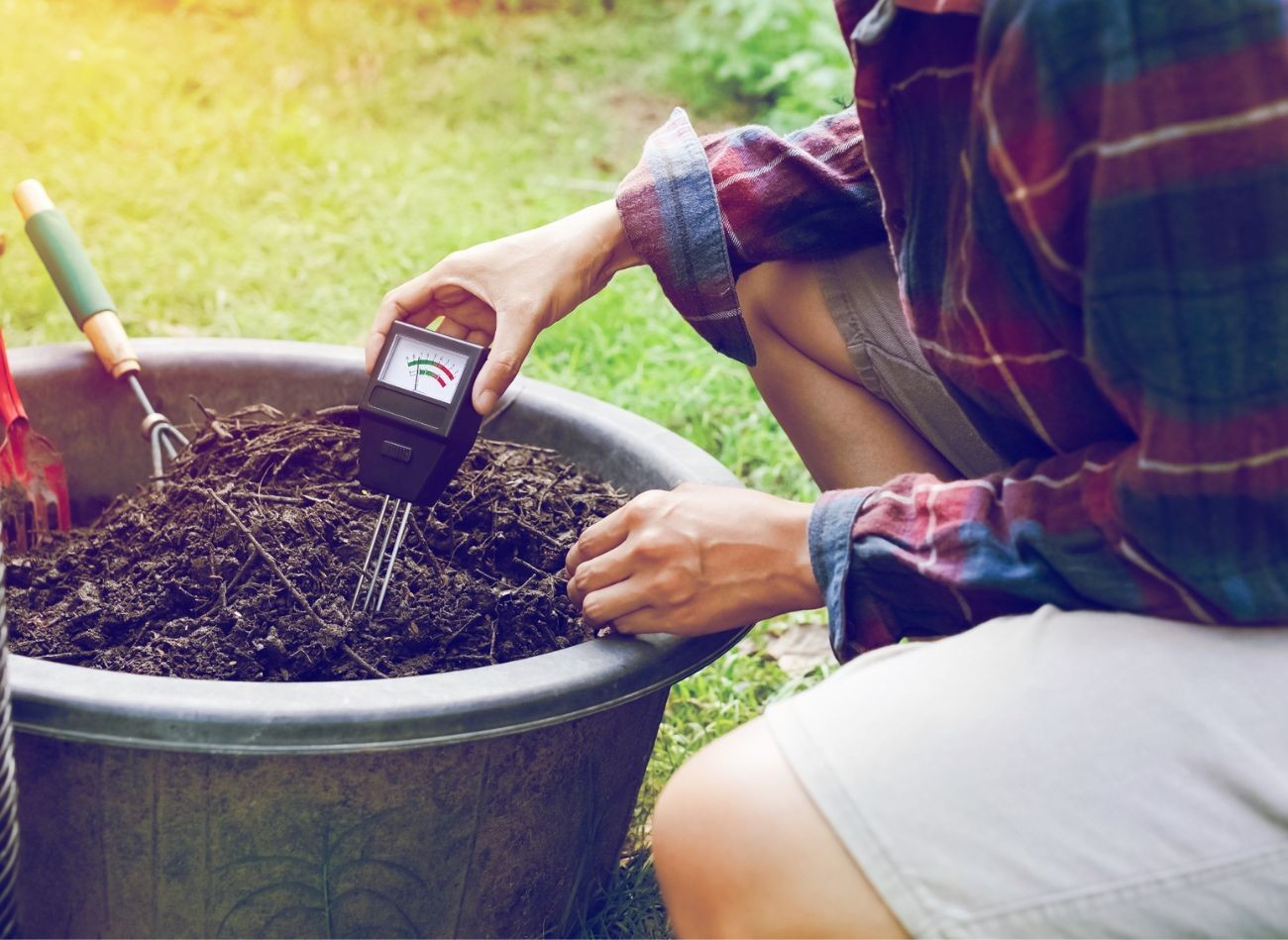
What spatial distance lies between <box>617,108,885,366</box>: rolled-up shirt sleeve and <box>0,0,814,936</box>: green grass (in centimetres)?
64

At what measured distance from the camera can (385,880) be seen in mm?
1124

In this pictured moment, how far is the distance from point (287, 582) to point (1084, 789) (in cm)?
77

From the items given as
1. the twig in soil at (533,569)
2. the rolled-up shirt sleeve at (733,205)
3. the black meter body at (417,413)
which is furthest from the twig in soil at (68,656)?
the rolled-up shirt sleeve at (733,205)

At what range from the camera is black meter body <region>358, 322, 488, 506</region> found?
1241 millimetres

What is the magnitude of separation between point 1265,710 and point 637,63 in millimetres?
4098

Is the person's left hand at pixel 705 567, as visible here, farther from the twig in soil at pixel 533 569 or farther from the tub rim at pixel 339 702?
the twig in soil at pixel 533 569

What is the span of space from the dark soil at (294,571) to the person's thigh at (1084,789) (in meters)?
0.49

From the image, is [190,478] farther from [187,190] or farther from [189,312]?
[187,190]

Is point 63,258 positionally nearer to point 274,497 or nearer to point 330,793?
point 274,497

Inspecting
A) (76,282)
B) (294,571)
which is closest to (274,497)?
(294,571)

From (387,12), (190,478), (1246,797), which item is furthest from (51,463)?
(387,12)

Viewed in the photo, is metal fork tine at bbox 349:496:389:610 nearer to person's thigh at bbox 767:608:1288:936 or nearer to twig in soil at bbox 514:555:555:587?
twig in soil at bbox 514:555:555:587

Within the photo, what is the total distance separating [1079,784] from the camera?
34.7 inches

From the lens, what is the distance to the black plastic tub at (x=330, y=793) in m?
0.98
